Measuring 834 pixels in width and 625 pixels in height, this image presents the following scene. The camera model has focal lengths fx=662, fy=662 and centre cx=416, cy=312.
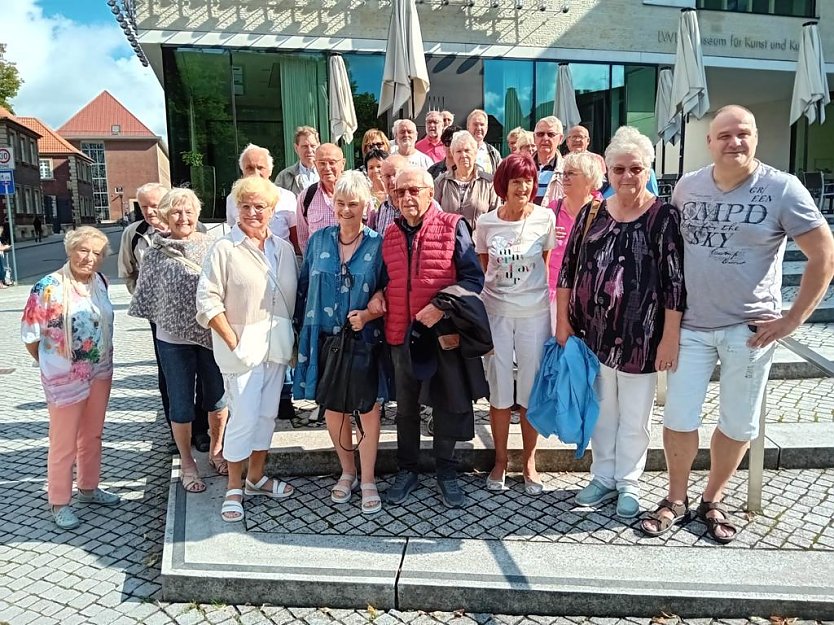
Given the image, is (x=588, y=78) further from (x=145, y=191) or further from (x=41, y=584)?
(x=41, y=584)

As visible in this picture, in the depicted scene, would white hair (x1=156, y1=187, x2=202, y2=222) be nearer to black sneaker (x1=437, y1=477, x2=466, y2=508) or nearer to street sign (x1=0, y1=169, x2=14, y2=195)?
black sneaker (x1=437, y1=477, x2=466, y2=508)

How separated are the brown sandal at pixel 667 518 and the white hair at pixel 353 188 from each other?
2.29m

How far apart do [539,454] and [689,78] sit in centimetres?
1060

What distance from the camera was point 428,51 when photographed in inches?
603

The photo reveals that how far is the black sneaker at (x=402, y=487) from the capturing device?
3881 millimetres

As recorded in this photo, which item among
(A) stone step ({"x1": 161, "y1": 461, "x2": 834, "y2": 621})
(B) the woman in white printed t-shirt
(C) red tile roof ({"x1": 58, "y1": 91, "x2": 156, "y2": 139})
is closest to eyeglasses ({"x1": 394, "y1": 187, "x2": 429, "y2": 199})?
(B) the woman in white printed t-shirt

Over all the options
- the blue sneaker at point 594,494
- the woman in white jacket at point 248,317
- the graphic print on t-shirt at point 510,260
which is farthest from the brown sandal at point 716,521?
the woman in white jacket at point 248,317

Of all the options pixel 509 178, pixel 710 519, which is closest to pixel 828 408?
pixel 710 519

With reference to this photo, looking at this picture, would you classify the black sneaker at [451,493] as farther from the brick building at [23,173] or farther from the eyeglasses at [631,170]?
the brick building at [23,173]

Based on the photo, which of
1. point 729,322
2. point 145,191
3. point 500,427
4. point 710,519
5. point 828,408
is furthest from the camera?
point 828,408

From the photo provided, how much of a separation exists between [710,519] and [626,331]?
3.48 feet

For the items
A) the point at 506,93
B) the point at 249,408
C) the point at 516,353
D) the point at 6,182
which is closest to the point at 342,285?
the point at 249,408

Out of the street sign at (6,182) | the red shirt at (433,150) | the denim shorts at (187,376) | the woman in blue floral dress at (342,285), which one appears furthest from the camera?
the street sign at (6,182)

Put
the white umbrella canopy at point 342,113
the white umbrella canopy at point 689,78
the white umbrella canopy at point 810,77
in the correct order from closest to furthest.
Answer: the white umbrella canopy at point 342,113 → the white umbrella canopy at point 689,78 → the white umbrella canopy at point 810,77
